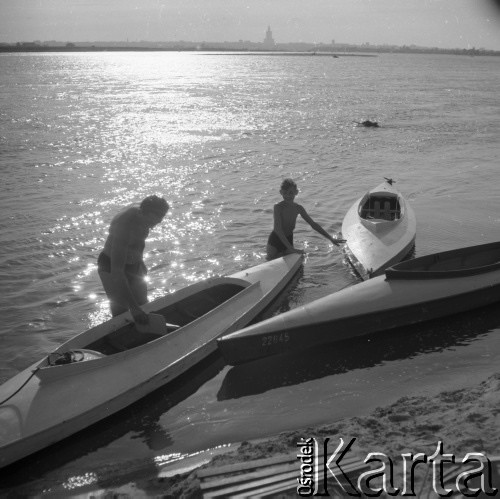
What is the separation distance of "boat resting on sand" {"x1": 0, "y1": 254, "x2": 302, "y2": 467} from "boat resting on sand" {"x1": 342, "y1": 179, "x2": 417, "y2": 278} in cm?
306

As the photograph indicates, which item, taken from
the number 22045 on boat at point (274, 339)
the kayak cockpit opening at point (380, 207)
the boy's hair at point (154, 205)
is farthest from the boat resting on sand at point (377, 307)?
the kayak cockpit opening at point (380, 207)

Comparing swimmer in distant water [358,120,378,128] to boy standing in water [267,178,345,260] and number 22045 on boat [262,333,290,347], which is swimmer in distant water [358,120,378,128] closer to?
boy standing in water [267,178,345,260]

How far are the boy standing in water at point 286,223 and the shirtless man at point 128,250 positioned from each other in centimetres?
362

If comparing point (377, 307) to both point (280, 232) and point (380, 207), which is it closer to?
point (280, 232)

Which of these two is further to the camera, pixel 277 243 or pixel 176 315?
pixel 277 243

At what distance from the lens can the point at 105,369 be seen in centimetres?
711

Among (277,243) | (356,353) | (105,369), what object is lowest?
(356,353)

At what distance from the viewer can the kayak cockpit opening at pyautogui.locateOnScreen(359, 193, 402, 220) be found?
1405cm

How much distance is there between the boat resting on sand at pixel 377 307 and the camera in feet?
27.2

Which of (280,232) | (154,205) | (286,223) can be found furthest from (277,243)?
(154,205)

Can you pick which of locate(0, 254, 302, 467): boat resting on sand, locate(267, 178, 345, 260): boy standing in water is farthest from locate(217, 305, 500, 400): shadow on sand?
locate(267, 178, 345, 260): boy standing in water

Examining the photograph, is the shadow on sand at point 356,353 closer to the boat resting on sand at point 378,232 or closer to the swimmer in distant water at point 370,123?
the boat resting on sand at point 378,232

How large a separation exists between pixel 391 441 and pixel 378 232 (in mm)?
7220

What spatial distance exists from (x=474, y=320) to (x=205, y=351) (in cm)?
436
